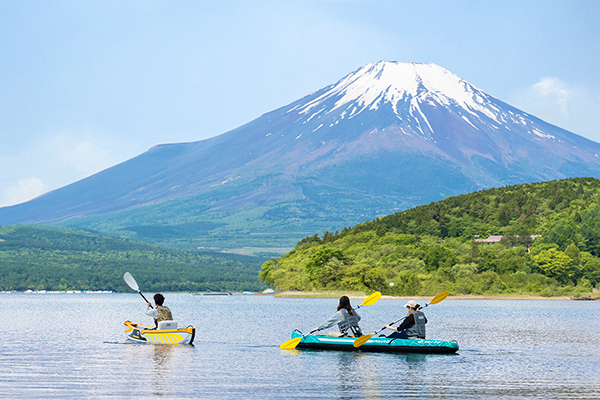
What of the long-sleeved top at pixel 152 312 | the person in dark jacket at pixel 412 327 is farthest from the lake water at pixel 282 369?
the long-sleeved top at pixel 152 312

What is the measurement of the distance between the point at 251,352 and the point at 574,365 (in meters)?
12.6

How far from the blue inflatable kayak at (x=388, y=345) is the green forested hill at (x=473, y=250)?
7067 centimetres

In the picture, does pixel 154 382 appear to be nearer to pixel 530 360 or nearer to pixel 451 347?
pixel 451 347

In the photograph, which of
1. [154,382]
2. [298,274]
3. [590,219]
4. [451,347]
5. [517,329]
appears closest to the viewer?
[154,382]

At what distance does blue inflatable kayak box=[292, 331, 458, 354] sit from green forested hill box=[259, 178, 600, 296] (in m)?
70.7

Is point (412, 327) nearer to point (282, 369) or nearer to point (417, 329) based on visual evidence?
point (417, 329)

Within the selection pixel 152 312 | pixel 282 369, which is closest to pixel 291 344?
pixel 282 369

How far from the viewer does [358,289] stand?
337 feet

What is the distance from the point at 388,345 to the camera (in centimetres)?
3030

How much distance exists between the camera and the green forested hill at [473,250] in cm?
10294

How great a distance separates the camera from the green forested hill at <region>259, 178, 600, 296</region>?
10294 cm

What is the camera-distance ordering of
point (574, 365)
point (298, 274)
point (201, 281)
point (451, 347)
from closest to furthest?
1. point (574, 365)
2. point (451, 347)
3. point (298, 274)
4. point (201, 281)

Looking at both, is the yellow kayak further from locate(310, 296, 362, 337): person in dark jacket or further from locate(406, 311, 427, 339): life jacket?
locate(406, 311, 427, 339): life jacket

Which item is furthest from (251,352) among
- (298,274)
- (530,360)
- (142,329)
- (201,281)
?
(201,281)
